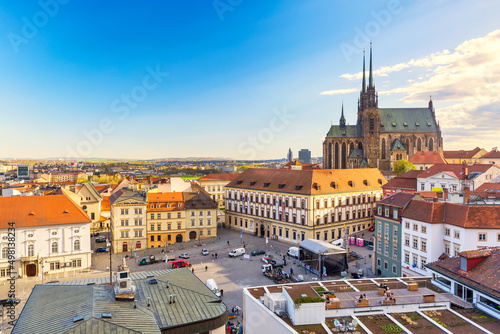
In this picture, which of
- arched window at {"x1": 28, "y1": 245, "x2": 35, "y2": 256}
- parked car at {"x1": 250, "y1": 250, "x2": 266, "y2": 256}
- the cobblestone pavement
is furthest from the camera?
parked car at {"x1": 250, "y1": 250, "x2": 266, "y2": 256}

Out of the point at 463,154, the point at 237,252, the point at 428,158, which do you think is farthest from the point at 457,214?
the point at 463,154

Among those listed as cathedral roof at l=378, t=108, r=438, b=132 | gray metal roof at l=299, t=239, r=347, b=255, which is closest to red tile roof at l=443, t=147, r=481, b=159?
cathedral roof at l=378, t=108, r=438, b=132

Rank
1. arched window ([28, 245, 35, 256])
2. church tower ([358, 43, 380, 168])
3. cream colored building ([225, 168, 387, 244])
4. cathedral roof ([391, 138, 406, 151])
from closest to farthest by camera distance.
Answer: arched window ([28, 245, 35, 256])
cream colored building ([225, 168, 387, 244])
cathedral roof ([391, 138, 406, 151])
church tower ([358, 43, 380, 168])

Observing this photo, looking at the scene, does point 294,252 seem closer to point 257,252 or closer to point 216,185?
point 257,252

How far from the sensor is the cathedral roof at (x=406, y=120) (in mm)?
142125

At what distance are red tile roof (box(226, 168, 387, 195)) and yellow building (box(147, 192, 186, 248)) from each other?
1630 centimetres

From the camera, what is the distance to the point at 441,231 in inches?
1534

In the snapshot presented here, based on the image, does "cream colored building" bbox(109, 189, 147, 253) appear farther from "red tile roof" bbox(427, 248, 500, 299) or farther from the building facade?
"red tile roof" bbox(427, 248, 500, 299)

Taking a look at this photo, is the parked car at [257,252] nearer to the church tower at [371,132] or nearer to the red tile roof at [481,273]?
the red tile roof at [481,273]

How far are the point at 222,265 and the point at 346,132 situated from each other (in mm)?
108654

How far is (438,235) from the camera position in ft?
128

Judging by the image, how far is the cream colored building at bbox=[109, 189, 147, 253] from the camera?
61.2 metres

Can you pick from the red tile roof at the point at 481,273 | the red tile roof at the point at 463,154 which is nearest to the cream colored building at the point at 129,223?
the red tile roof at the point at 481,273

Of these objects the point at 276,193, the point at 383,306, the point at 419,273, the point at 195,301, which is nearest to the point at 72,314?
the point at 195,301
